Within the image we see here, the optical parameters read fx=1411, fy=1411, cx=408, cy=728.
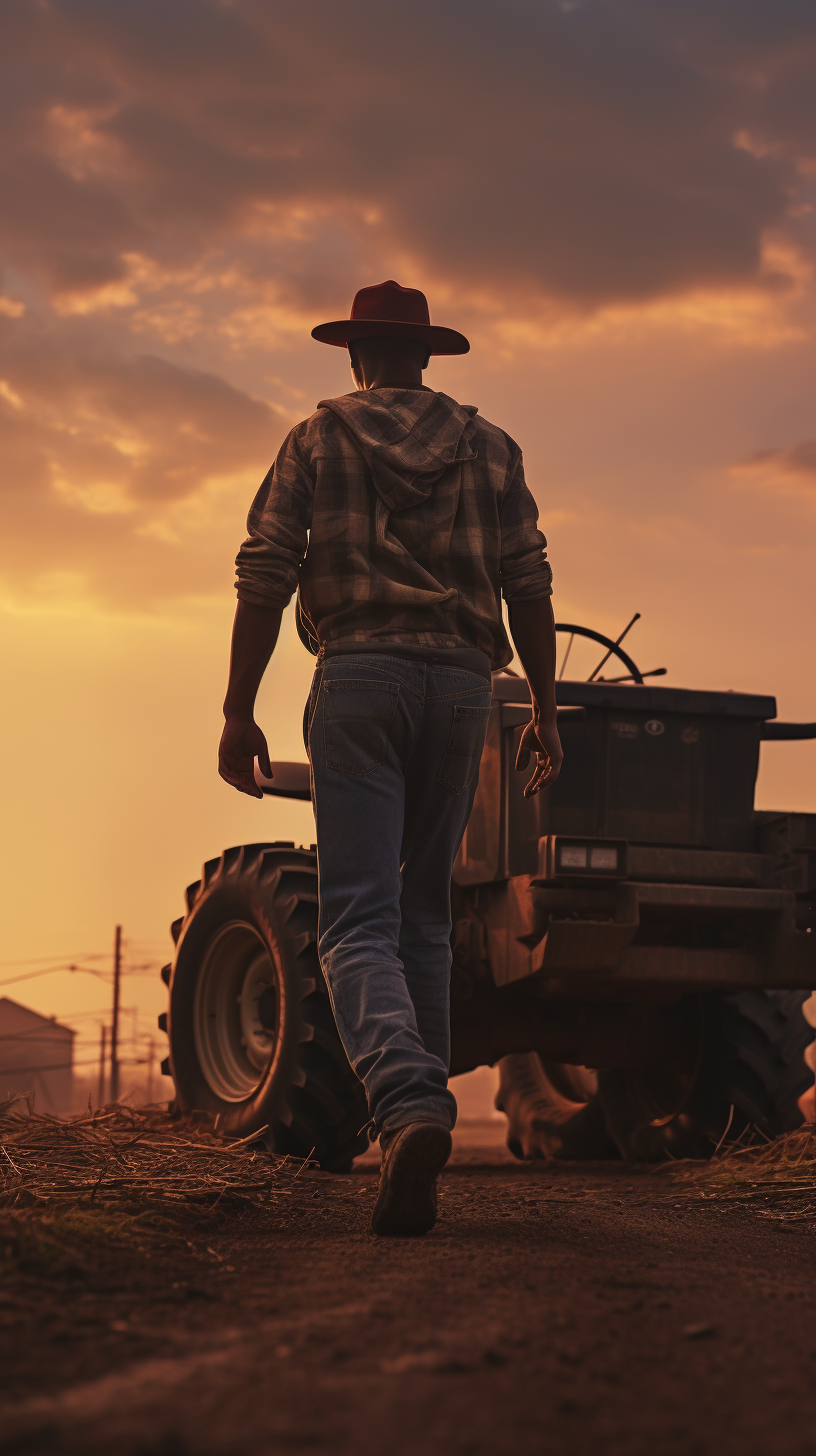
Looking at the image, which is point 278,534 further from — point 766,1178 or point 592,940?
point 766,1178

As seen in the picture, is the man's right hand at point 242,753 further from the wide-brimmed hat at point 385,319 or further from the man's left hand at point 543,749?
the wide-brimmed hat at point 385,319

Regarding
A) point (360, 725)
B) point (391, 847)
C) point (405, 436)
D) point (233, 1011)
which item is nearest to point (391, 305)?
point (405, 436)

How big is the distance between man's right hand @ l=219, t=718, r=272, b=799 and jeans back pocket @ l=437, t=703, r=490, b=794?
0.44m

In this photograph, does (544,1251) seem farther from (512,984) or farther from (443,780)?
(512,984)

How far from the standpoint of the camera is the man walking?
3.21 m

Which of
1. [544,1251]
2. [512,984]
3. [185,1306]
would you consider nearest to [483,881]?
[512,984]

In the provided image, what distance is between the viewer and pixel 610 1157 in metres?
7.73

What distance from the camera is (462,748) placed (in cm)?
336

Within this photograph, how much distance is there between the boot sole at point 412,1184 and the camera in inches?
110

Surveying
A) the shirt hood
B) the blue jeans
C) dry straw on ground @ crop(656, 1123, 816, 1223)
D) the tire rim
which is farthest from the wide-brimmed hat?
the tire rim

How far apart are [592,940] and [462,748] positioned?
220 centimetres

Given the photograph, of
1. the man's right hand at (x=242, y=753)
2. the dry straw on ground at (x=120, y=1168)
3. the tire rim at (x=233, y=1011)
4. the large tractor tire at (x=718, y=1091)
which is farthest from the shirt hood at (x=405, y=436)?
the large tractor tire at (x=718, y=1091)

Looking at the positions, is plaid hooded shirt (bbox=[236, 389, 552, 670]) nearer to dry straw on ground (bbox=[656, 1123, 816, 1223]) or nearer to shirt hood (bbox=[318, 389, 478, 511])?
shirt hood (bbox=[318, 389, 478, 511])

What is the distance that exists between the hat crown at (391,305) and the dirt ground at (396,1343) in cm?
230
